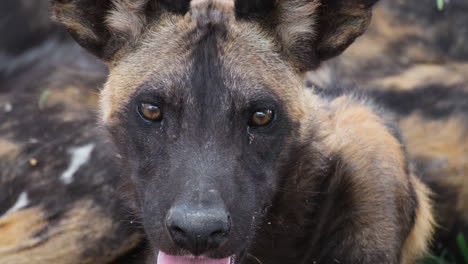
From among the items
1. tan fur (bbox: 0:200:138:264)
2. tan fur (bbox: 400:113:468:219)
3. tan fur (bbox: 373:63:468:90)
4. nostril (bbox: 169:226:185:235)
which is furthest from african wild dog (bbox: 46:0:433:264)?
tan fur (bbox: 373:63:468:90)

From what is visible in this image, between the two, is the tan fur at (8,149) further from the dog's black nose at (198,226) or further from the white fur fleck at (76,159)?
the dog's black nose at (198,226)

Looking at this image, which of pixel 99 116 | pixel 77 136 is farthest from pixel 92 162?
pixel 99 116

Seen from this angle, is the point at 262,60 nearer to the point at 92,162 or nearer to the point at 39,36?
the point at 92,162

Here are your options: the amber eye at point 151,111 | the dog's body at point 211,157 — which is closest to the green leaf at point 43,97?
the dog's body at point 211,157

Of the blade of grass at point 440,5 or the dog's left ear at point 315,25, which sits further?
the blade of grass at point 440,5

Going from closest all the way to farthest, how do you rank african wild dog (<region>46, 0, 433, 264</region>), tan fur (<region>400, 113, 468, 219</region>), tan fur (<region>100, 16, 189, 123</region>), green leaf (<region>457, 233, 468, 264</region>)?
african wild dog (<region>46, 0, 433, 264</region>) → tan fur (<region>100, 16, 189, 123</region>) → green leaf (<region>457, 233, 468, 264</region>) → tan fur (<region>400, 113, 468, 219</region>)

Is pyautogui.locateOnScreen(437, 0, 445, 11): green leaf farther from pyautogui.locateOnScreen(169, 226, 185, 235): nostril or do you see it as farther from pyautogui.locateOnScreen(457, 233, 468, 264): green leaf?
pyautogui.locateOnScreen(169, 226, 185, 235): nostril

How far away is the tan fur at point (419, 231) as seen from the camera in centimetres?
585

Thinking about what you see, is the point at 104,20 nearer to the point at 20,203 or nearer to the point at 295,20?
the point at 295,20

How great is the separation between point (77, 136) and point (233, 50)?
1942 mm

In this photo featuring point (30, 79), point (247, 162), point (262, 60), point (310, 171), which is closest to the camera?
point (247, 162)

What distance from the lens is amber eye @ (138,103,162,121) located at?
4.50 meters

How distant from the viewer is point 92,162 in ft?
20.0

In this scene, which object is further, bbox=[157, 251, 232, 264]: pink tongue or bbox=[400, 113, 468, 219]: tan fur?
bbox=[400, 113, 468, 219]: tan fur
